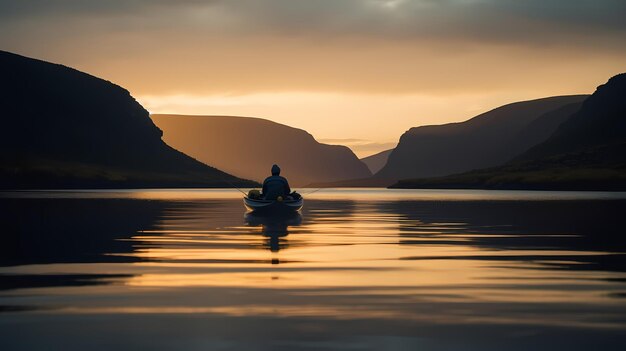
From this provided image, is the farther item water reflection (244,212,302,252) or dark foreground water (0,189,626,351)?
water reflection (244,212,302,252)

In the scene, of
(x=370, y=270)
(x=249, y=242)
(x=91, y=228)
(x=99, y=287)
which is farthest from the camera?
(x=91, y=228)

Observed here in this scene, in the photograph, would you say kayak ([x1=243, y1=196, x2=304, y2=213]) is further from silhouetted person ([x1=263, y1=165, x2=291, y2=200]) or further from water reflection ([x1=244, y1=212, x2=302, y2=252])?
water reflection ([x1=244, y1=212, x2=302, y2=252])

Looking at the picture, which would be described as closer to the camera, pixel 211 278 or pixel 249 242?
pixel 211 278

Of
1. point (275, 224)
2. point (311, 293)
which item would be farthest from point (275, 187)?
point (311, 293)

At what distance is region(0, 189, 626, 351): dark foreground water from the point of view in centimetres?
1470

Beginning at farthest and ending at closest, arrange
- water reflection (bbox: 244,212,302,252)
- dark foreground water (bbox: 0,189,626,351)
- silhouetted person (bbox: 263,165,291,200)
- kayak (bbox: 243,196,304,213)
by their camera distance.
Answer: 1. silhouetted person (bbox: 263,165,291,200)
2. kayak (bbox: 243,196,304,213)
3. water reflection (bbox: 244,212,302,252)
4. dark foreground water (bbox: 0,189,626,351)

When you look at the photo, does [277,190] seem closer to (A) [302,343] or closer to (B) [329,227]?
(B) [329,227]

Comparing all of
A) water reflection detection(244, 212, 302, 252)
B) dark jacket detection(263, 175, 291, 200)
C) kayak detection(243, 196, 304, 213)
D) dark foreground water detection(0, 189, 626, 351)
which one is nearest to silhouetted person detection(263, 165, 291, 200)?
dark jacket detection(263, 175, 291, 200)

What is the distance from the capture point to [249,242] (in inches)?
1451

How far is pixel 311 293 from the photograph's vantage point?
20.1 meters

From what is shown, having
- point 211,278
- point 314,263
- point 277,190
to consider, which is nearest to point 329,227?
point 277,190

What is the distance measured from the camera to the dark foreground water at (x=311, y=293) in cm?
1470

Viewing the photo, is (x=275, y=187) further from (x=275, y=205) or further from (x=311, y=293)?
(x=311, y=293)

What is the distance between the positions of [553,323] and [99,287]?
10.4m
